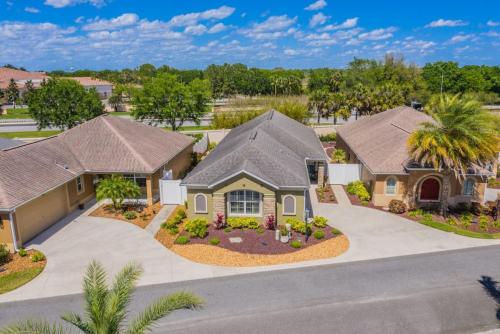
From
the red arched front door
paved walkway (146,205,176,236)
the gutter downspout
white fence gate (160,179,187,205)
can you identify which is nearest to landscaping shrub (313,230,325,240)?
the red arched front door

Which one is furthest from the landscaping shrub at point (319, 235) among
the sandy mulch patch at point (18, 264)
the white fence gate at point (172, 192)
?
the sandy mulch patch at point (18, 264)

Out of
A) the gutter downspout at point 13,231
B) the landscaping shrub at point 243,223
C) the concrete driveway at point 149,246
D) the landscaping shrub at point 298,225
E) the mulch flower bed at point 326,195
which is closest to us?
the concrete driveway at point 149,246

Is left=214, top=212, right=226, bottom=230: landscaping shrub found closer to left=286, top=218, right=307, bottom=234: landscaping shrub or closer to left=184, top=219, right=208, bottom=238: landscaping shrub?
left=184, top=219, right=208, bottom=238: landscaping shrub

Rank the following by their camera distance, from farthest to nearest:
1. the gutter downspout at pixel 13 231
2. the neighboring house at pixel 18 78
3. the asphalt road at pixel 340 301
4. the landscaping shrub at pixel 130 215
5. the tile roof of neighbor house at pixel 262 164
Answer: the neighboring house at pixel 18 78, the landscaping shrub at pixel 130 215, the tile roof of neighbor house at pixel 262 164, the gutter downspout at pixel 13 231, the asphalt road at pixel 340 301

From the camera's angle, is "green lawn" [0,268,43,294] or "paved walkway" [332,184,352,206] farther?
"paved walkway" [332,184,352,206]

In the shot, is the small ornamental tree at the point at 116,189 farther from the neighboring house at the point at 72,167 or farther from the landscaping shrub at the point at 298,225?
the landscaping shrub at the point at 298,225

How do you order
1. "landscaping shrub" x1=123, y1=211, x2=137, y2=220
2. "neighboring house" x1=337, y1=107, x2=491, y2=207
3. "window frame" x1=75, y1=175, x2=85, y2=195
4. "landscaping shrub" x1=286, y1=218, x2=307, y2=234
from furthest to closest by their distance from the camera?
"window frame" x1=75, y1=175, x2=85, y2=195 < "neighboring house" x1=337, y1=107, x2=491, y2=207 < "landscaping shrub" x1=123, y1=211, x2=137, y2=220 < "landscaping shrub" x1=286, y1=218, x2=307, y2=234

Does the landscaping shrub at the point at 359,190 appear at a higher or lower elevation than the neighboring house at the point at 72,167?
lower
